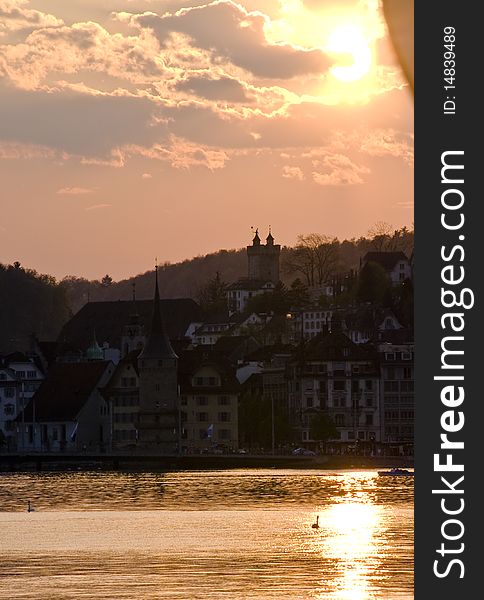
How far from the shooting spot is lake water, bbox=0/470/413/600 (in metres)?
46.7

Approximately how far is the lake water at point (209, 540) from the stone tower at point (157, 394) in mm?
37468

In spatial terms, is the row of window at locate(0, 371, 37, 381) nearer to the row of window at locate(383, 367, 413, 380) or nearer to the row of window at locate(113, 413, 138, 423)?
the row of window at locate(113, 413, 138, 423)

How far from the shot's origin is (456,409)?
932 inches

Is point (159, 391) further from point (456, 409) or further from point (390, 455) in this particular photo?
point (456, 409)

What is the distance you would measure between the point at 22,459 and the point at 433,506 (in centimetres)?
11874

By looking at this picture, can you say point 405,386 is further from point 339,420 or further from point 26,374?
point 26,374

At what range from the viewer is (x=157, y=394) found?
151750mm

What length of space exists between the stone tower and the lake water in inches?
1475

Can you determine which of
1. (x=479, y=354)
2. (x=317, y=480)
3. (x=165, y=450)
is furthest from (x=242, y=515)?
(x=165, y=450)

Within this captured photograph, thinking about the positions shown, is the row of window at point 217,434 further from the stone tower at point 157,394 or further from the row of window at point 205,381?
the row of window at point 205,381

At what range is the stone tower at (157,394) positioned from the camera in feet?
492

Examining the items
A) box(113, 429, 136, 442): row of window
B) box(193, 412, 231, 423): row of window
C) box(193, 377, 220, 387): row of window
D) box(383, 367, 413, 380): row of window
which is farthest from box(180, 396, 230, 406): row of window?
box(383, 367, 413, 380): row of window

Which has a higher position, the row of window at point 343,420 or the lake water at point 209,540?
the row of window at point 343,420

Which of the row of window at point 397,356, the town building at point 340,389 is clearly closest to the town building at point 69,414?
the town building at point 340,389
